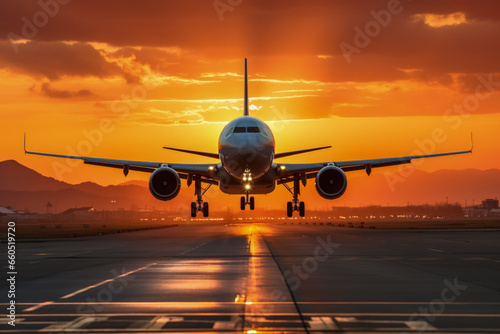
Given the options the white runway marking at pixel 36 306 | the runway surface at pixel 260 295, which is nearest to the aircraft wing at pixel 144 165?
the runway surface at pixel 260 295

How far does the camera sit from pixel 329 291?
17.5m

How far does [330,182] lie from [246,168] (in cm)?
860

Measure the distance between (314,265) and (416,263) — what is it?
13.0 ft

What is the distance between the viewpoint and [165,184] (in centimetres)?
5078

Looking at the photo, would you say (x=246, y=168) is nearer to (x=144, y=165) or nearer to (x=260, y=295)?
(x=144, y=165)

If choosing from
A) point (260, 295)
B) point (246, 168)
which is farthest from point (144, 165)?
point (260, 295)

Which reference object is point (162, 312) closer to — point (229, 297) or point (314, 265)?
point (229, 297)

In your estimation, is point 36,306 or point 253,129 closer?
point 36,306

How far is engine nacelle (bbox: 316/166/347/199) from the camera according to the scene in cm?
5162

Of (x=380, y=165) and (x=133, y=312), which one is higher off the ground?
(x=380, y=165)

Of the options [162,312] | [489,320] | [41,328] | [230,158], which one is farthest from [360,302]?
[230,158]

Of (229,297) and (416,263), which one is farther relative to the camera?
(416,263)

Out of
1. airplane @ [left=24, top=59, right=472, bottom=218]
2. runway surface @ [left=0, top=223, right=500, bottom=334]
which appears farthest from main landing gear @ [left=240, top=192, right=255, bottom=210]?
runway surface @ [left=0, top=223, right=500, bottom=334]

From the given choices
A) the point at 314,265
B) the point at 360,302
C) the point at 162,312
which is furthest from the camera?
the point at 314,265
